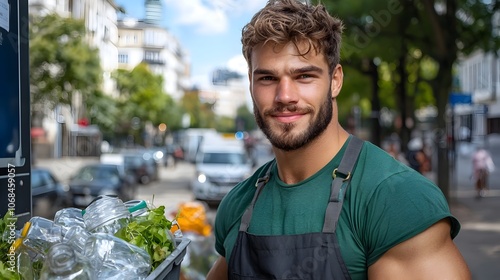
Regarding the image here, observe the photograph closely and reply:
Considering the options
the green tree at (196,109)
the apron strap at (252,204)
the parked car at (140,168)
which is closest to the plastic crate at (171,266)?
the apron strap at (252,204)

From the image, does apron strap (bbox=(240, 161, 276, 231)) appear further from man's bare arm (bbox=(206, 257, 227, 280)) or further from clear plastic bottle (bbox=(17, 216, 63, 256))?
clear plastic bottle (bbox=(17, 216, 63, 256))

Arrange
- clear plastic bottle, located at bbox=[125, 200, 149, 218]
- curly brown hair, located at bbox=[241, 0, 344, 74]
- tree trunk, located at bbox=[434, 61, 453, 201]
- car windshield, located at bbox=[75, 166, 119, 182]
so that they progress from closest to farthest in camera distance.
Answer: clear plastic bottle, located at bbox=[125, 200, 149, 218]
curly brown hair, located at bbox=[241, 0, 344, 74]
tree trunk, located at bbox=[434, 61, 453, 201]
car windshield, located at bbox=[75, 166, 119, 182]

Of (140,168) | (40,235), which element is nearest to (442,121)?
(40,235)

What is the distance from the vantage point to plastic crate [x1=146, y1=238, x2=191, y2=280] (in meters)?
1.74

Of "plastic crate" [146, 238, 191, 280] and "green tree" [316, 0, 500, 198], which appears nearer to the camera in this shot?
"plastic crate" [146, 238, 191, 280]

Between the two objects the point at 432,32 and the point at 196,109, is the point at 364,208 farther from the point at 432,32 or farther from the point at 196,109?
the point at 196,109

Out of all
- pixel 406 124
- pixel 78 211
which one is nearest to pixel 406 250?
pixel 78 211

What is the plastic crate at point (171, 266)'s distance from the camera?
1.74 meters

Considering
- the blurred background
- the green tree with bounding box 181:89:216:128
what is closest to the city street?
the blurred background

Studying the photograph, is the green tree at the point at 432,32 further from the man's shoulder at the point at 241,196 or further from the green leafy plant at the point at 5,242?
the green leafy plant at the point at 5,242

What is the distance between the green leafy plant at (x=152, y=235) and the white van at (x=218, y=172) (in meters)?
16.4

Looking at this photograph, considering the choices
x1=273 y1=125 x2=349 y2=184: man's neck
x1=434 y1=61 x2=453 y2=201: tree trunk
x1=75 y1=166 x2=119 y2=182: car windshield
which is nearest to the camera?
x1=273 y1=125 x2=349 y2=184: man's neck

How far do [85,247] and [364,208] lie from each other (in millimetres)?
834

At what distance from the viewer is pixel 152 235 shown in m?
1.91
